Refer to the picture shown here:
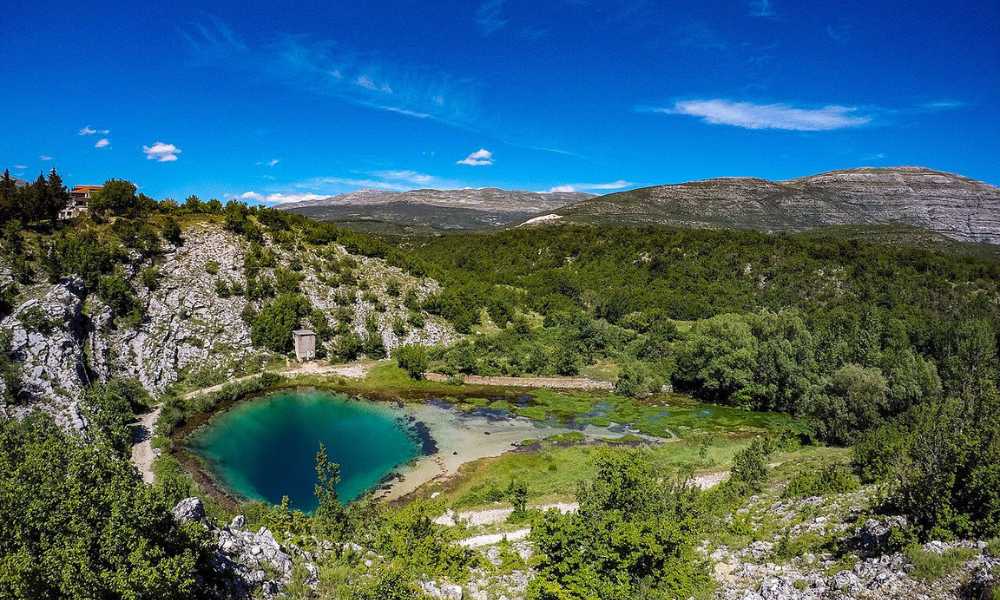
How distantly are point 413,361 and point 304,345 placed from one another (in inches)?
454

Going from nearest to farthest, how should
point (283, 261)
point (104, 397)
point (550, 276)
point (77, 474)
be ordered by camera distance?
point (77, 474)
point (104, 397)
point (283, 261)
point (550, 276)

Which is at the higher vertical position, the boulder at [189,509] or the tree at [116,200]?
the tree at [116,200]

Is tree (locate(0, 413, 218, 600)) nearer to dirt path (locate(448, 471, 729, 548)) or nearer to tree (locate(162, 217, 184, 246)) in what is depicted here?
dirt path (locate(448, 471, 729, 548))

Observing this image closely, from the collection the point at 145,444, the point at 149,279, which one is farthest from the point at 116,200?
the point at 145,444

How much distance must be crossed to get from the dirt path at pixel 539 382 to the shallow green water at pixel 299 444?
9851 millimetres

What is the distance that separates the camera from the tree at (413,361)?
4869cm

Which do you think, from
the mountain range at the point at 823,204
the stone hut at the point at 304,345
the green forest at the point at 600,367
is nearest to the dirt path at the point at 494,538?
the green forest at the point at 600,367

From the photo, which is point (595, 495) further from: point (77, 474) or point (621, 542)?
point (77, 474)

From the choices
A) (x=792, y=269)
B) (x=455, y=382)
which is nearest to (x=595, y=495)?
(x=455, y=382)

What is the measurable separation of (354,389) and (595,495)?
32923mm

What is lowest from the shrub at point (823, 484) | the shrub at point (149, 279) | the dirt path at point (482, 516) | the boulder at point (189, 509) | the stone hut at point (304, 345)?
the dirt path at point (482, 516)

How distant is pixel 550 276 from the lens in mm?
85125

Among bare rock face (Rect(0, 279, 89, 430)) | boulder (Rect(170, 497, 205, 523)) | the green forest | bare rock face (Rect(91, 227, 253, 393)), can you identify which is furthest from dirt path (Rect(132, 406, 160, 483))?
boulder (Rect(170, 497, 205, 523))

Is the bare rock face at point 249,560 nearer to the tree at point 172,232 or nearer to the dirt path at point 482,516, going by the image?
the dirt path at point 482,516
